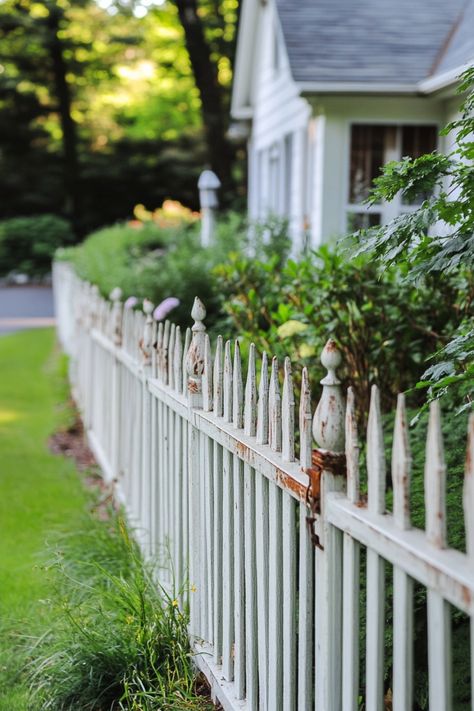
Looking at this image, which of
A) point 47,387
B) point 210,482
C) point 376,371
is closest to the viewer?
point 210,482

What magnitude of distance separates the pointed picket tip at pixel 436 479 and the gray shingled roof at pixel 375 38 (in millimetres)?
10608

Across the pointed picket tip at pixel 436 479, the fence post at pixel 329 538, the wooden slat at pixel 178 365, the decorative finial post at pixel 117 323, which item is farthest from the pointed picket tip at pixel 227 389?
the decorative finial post at pixel 117 323

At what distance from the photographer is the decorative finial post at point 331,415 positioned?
2.33m

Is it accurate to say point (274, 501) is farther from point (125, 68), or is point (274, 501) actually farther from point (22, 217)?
point (125, 68)

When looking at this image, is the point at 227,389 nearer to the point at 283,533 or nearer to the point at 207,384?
the point at 207,384

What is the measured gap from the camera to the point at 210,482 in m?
3.59

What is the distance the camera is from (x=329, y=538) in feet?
7.77

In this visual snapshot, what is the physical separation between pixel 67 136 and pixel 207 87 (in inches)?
591

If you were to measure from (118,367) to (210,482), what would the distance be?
116 inches

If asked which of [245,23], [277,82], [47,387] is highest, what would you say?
[245,23]

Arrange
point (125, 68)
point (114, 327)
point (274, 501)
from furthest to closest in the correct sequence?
point (125, 68) → point (114, 327) → point (274, 501)

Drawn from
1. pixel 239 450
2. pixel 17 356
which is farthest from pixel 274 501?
pixel 17 356

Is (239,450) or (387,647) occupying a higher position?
(239,450)

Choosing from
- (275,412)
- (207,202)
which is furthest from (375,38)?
(275,412)
